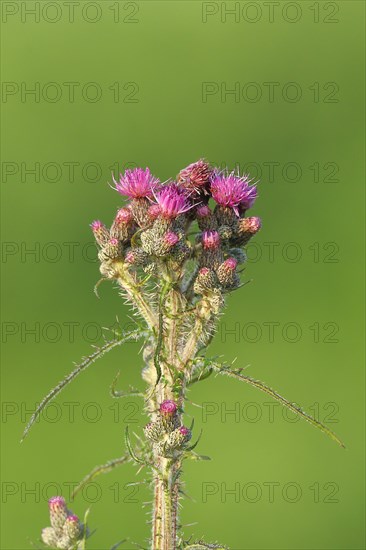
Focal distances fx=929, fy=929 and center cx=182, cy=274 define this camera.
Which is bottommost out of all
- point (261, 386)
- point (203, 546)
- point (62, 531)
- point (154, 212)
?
point (203, 546)

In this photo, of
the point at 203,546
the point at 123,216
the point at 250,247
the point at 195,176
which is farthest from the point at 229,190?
the point at 250,247

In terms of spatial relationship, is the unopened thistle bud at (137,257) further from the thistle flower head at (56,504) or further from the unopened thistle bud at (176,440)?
the thistle flower head at (56,504)

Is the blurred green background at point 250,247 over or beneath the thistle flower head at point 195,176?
over

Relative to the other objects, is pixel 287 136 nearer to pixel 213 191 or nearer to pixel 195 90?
pixel 195 90

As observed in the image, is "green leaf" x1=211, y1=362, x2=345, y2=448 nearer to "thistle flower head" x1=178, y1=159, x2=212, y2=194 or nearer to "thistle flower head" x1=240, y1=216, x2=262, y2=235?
"thistle flower head" x1=240, y1=216, x2=262, y2=235

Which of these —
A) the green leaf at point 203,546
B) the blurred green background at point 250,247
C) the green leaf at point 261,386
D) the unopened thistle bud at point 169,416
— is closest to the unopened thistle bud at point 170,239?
the green leaf at point 261,386

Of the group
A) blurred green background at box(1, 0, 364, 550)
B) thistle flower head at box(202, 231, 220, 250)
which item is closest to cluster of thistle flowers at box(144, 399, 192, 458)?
thistle flower head at box(202, 231, 220, 250)

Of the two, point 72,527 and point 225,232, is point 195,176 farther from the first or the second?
point 72,527
